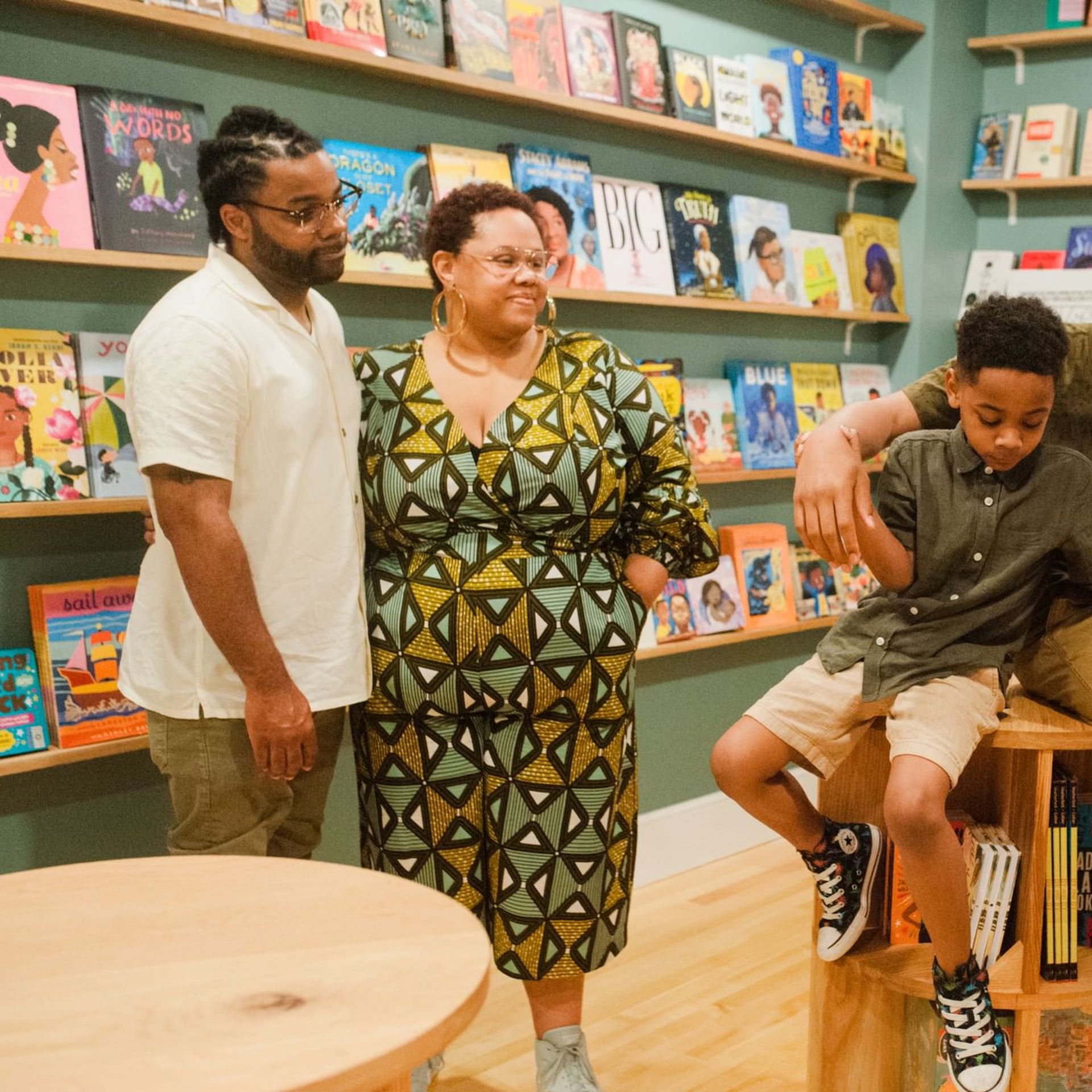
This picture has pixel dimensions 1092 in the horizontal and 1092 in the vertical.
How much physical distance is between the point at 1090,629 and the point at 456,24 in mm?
1823

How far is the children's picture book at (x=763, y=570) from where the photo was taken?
3.53m

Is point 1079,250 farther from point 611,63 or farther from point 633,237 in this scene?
point 611,63

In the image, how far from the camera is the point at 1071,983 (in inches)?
74.3

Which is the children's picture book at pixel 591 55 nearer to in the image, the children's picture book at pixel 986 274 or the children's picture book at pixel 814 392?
the children's picture book at pixel 814 392

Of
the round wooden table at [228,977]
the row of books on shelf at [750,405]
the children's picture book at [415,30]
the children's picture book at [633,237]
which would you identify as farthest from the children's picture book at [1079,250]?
the round wooden table at [228,977]

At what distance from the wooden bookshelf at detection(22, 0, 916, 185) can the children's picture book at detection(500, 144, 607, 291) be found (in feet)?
0.38

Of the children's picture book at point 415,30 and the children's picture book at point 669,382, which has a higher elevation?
the children's picture book at point 415,30

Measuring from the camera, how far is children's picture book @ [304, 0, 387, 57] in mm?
2488

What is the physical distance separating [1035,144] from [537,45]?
72.2 inches

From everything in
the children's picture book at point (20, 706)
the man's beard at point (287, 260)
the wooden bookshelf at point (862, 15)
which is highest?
the wooden bookshelf at point (862, 15)

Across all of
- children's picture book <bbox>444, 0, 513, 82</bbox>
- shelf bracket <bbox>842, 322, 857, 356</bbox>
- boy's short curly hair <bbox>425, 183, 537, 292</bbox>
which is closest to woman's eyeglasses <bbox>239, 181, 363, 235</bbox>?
boy's short curly hair <bbox>425, 183, 537, 292</bbox>

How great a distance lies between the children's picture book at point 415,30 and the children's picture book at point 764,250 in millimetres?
1082

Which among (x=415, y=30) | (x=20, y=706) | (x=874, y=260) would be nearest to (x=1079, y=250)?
(x=874, y=260)

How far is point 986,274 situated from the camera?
13.3 ft
